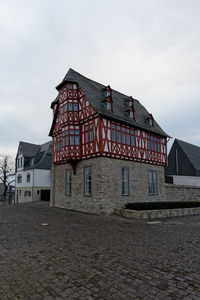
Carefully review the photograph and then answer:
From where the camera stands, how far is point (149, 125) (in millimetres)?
19562

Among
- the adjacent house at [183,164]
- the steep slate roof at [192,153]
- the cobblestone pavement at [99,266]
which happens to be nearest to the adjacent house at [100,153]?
the cobblestone pavement at [99,266]

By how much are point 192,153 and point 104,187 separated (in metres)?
22.4

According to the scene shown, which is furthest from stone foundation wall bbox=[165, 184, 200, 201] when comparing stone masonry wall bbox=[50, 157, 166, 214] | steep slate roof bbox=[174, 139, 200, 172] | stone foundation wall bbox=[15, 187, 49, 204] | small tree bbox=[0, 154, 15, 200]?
small tree bbox=[0, 154, 15, 200]

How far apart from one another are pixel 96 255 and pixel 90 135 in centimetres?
1051

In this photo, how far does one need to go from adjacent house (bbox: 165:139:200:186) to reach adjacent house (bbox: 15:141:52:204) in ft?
55.5

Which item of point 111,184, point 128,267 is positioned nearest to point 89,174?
point 111,184

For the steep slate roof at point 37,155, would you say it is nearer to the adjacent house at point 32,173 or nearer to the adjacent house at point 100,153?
the adjacent house at point 32,173

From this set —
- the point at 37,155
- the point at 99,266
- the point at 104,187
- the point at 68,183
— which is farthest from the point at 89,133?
the point at 37,155

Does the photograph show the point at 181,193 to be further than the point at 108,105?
Yes

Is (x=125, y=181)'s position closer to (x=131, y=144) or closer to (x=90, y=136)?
(x=131, y=144)

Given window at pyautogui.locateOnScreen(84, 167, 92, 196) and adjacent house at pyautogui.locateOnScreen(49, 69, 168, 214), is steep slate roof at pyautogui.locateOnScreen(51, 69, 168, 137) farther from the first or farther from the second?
window at pyautogui.locateOnScreen(84, 167, 92, 196)

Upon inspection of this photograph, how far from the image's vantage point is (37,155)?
29219 millimetres

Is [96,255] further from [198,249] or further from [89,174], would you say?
[89,174]

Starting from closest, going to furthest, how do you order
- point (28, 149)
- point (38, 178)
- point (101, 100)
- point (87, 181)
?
point (87, 181)
point (101, 100)
point (38, 178)
point (28, 149)
